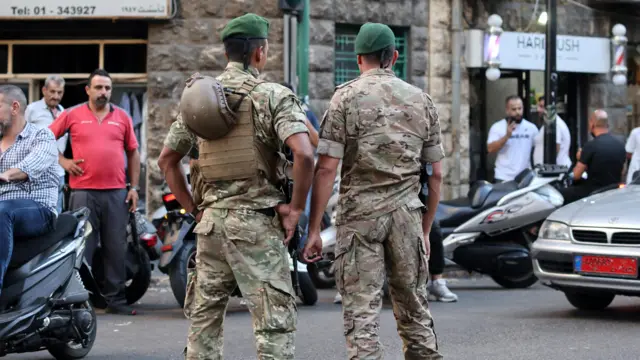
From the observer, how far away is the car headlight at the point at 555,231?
995cm

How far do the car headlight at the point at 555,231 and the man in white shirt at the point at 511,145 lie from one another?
15.3ft

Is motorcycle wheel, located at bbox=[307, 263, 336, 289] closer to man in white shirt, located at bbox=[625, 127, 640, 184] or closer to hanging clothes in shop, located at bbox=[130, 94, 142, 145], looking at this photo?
hanging clothes in shop, located at bbox=[130, 94, 142, 145]

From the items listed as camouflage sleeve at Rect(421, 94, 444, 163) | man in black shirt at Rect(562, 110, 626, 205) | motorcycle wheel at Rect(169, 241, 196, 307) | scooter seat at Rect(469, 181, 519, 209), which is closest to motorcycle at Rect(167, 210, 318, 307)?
motorcycle wheel at Rect(169, 241, 196, 307)

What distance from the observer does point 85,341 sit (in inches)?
303

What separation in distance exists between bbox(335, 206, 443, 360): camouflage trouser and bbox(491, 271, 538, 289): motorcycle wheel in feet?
20.3

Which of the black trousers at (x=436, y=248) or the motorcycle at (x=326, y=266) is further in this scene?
the motorcycle at (x=326, y=266)

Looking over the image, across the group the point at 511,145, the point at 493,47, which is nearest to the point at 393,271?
the point at 511,145

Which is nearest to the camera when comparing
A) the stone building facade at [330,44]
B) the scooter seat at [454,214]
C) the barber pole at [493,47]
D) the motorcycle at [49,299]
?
the motorcycle at [49,299]

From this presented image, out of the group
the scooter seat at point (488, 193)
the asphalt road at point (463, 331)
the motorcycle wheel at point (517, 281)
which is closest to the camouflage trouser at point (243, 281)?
the asphalt road at point (463, 331)

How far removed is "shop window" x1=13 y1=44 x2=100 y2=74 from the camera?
16266mm

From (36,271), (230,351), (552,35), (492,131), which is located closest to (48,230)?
(36,271)

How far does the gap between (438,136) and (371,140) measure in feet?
1.35

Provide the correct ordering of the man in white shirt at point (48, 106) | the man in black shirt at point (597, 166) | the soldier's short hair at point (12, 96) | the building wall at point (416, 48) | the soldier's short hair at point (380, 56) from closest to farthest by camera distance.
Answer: the soldier's short hair at point (380, 56) → the soldier's short hair at point (12, 96) → the man in white shirt at point (48, 106) → the man in black shirt at point (597, 166) → the building wall at point (416, 48)

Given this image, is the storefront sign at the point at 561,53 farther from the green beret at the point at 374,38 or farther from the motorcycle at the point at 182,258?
the green beret at the point at 374,38
